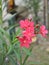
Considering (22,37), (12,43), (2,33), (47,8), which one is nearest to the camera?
(22,37)

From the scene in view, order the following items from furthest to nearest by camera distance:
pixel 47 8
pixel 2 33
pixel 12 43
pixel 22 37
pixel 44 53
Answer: pixel 47 8 < pixel 44 53 < pixel 2 33 < pixel 12 43 < pixel 22 37

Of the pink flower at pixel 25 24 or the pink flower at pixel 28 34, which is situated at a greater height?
the pink flower at pixel 25 24

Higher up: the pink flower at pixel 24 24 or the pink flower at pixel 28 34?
the pink flower at pixel 24 24

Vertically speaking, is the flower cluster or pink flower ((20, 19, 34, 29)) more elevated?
pink flower ((20, 19, 34, 29))

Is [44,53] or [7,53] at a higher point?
[7,53]

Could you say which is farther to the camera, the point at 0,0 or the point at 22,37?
the point at 0,0

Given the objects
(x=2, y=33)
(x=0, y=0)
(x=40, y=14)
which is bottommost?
(x=40, y=14)

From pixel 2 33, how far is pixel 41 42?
10.2ft

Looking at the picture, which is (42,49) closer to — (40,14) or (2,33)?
(40,14)

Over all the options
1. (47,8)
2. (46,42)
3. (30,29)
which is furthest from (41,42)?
(30,29)

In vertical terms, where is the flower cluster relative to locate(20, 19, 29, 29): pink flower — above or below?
below

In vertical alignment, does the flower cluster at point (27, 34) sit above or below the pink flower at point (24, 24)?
below

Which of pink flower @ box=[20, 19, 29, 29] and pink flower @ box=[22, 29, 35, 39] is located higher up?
pink flower @ box=[20, 19, 29, 29]

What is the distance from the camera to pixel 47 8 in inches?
222
